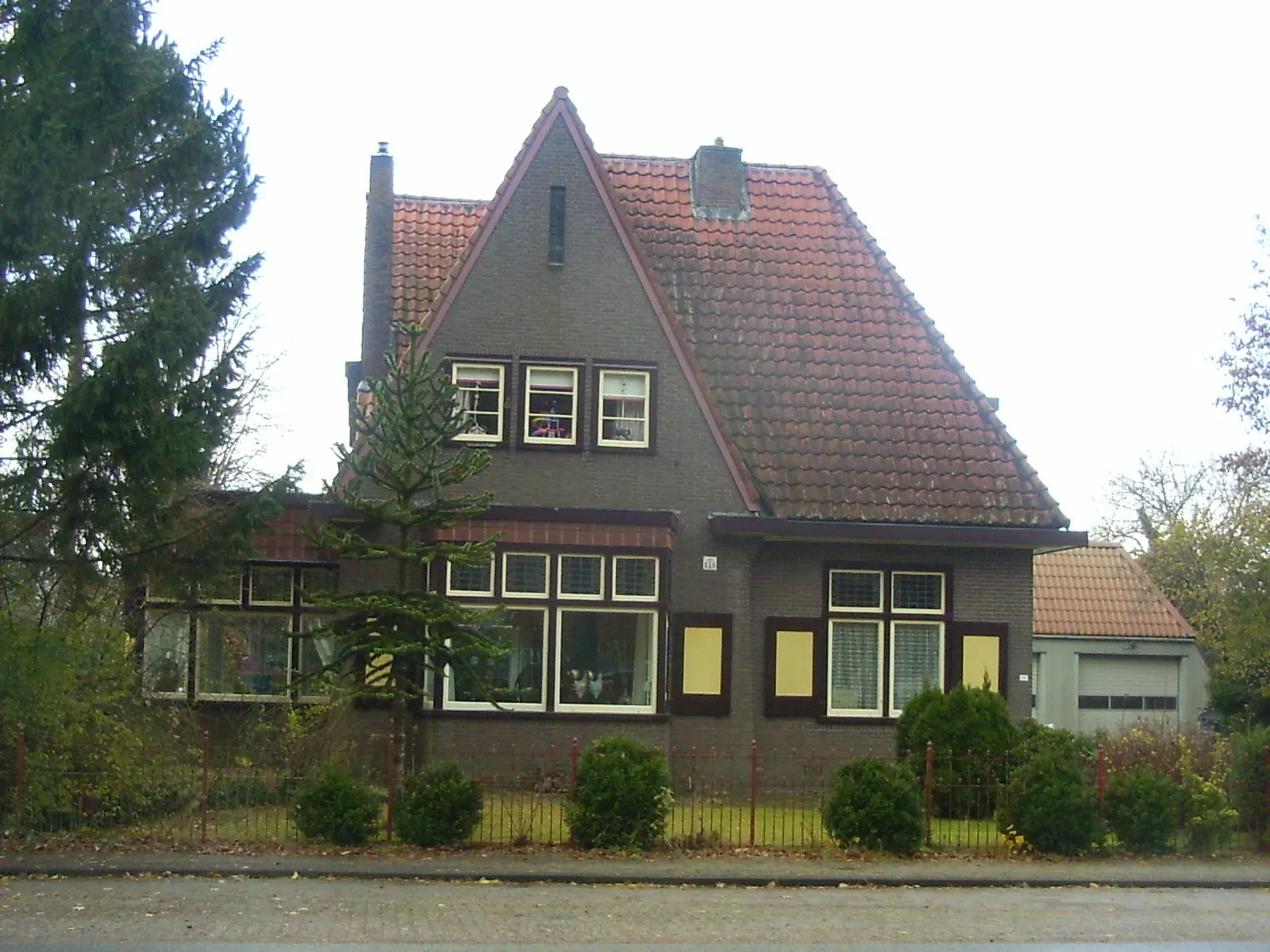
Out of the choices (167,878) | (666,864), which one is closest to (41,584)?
(167,878)

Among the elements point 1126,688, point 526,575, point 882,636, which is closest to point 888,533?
point 882,636

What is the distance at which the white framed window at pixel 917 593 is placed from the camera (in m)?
23.8

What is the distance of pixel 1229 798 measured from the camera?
18125 mm

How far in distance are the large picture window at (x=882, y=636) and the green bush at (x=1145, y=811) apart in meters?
6.18

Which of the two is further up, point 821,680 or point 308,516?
point 308,516

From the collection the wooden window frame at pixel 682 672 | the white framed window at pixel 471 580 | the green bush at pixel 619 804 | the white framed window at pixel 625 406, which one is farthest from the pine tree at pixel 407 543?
the wooden window frame at pixel 682 672

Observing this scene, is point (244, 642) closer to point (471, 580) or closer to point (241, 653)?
point (241, 653)

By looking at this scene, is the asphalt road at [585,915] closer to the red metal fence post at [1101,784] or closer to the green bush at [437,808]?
the green bush at [437,808]

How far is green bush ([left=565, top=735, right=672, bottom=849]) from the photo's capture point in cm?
1623

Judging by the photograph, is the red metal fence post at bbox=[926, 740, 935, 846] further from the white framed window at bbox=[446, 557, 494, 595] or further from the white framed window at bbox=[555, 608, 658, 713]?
the white framed window at bbox=[446, 557, 494, 595]

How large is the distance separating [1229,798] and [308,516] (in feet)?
40.4

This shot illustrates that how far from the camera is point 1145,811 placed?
17.2m

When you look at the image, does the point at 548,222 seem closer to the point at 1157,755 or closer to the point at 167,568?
the point at 167,568

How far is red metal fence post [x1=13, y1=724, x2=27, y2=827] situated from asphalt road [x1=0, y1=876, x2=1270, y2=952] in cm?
196
